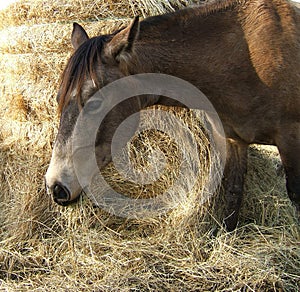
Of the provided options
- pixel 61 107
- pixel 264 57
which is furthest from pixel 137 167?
pixel 264 57

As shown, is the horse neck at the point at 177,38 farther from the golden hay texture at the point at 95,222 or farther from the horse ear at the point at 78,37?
the golden hay texture at the point at 95,222

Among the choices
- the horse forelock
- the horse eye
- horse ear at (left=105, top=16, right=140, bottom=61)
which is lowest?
the horse eye

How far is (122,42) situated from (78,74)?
317mm

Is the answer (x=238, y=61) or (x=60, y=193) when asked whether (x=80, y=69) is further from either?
(x=238, y=61)

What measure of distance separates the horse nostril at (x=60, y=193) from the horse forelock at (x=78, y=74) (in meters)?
0.46

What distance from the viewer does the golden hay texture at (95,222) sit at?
2627 millimetres

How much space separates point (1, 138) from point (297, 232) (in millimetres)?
2709

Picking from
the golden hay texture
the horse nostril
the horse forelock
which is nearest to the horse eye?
the horse forelock

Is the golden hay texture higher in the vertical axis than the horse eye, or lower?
lower

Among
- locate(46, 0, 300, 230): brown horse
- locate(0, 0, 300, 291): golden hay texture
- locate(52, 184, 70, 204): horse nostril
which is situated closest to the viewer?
locate(52, 184, 70, 204): horse nostril

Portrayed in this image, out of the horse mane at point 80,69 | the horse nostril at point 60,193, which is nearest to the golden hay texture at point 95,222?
the horse nostril at point 60,193

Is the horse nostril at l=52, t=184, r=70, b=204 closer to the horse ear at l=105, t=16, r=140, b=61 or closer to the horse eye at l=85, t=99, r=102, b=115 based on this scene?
the horse eye at l=85, t=99, r=102, b=115

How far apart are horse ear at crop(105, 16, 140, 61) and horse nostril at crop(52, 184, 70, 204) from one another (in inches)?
32.7

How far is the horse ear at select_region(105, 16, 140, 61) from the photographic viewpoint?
7.90 feet
